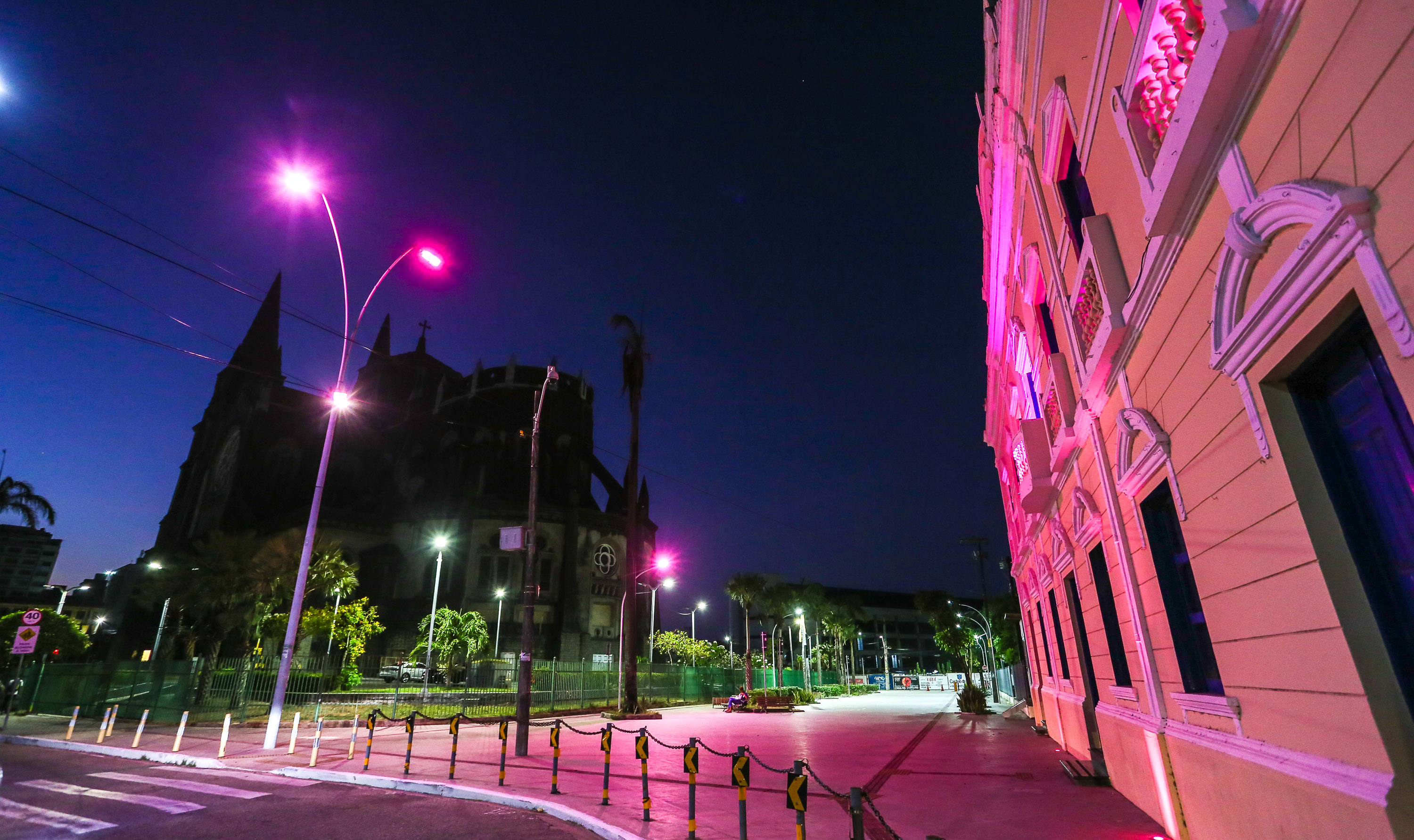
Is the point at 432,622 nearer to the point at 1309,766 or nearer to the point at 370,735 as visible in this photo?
the point at 370,735

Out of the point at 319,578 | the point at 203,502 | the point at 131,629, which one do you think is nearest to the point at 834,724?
the point at 319,578

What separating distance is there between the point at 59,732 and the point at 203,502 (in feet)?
210

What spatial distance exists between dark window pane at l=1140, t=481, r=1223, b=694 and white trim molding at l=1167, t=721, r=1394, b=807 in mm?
715

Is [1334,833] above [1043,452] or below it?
below

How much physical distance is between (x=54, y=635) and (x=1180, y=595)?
46.5m

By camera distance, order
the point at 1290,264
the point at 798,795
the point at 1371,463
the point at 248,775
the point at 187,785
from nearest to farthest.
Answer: the point at 1290,264 < the point at 1371,463 < the point at 798,795 < the point at 187,785 < the point at 248,775

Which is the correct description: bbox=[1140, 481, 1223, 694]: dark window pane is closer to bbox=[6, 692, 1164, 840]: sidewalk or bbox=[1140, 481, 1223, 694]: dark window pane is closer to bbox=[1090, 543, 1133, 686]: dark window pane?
bbox=[6, 692, 1164, 840]: sidewalk

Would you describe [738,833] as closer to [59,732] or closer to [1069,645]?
[1069,645]

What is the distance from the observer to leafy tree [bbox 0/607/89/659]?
94.8 feet

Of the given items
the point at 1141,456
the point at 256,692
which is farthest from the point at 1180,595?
the point at 256,692

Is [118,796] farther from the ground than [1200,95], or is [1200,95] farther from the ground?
[1200,95]

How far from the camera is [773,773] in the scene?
498 inches

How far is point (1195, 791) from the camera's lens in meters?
5.96

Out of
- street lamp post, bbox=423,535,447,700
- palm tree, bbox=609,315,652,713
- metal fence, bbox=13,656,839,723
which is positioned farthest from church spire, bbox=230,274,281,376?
palm tree, bbox=609,315,652,713
